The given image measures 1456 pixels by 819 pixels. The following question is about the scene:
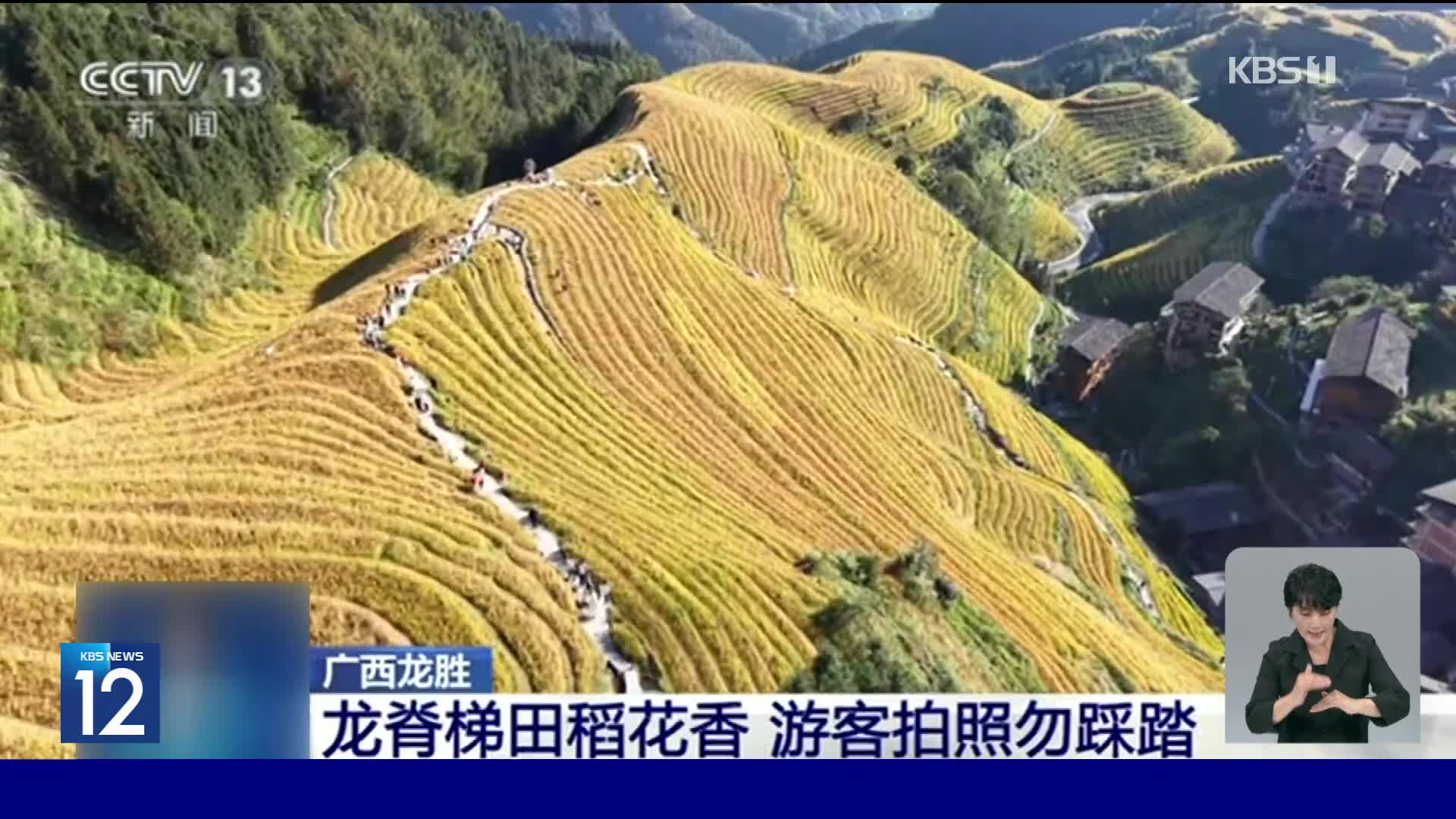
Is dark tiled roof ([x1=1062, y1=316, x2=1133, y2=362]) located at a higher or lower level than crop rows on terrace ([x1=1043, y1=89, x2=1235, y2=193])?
lower

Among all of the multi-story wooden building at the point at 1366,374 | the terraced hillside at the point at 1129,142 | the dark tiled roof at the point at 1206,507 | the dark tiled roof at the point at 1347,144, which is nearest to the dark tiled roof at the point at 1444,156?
the dark tiled roof at the point at 1347,144

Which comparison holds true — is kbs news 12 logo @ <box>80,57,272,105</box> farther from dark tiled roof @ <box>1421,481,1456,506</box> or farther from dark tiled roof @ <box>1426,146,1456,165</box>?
dark tiled roof @ <box>1426,146,1456,165</box>

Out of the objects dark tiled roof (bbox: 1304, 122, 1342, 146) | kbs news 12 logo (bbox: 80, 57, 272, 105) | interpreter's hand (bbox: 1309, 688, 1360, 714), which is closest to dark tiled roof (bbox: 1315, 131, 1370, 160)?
dark tiled roof (bbox: 1304, 122, 1342, 146)

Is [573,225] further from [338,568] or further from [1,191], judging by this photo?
[338,568]

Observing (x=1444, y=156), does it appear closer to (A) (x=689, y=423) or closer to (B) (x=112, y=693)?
(A) (x=689, y=423)

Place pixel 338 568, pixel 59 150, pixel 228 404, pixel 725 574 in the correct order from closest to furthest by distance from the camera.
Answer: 1. pixel 338 568
2. pixel 725 574
3. pixel 228 404
4. pixel 59 150

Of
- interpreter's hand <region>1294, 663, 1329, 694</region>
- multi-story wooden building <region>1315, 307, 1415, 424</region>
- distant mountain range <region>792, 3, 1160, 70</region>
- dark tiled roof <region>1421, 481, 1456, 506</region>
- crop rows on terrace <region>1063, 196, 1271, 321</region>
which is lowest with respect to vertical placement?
interpreter's hand <region>1294, 663, 1329, 694</region>

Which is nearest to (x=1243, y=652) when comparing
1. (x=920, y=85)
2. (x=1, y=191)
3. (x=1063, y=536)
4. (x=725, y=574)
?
(x=725, y=574)
